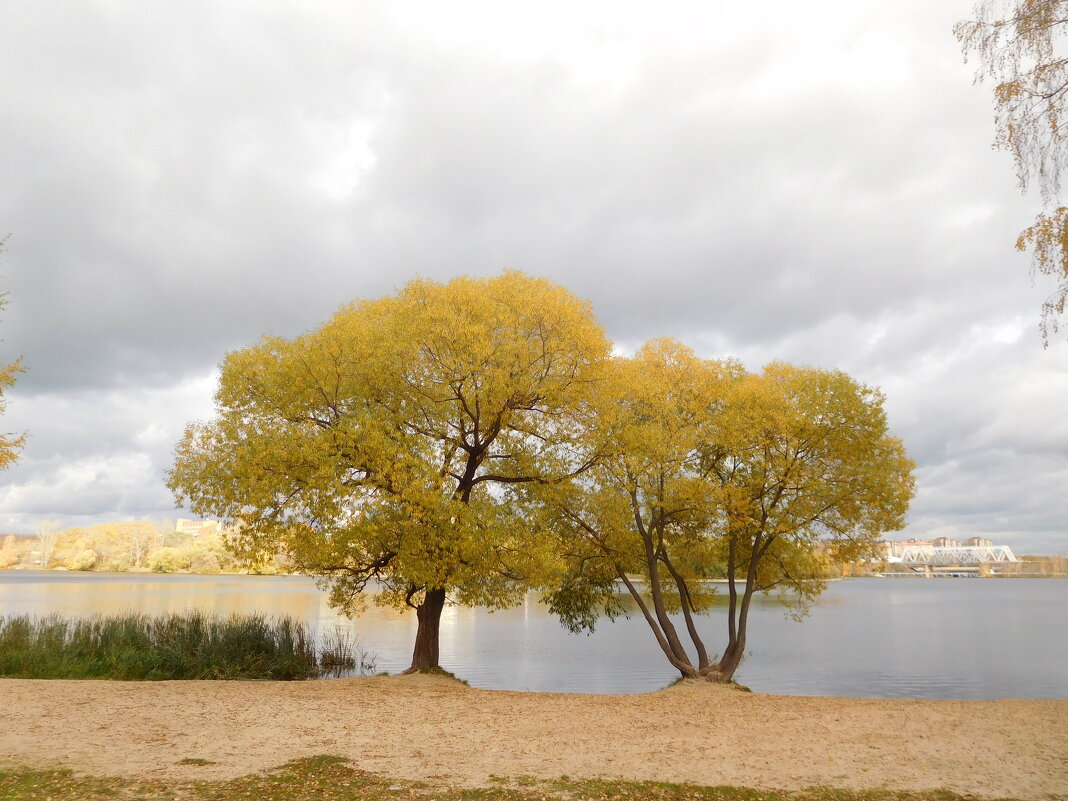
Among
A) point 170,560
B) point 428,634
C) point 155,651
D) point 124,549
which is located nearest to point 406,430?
point 428,634

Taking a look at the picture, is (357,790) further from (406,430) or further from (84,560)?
(84,560)

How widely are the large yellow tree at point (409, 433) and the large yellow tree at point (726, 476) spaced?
1710mm

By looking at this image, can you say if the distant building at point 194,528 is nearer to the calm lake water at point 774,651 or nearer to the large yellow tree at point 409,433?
the calm lake water at point 774,651

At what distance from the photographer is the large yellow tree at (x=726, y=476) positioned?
19922 mm

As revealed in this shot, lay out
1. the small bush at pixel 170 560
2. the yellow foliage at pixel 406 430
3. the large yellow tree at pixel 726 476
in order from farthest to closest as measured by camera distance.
A: 1. the small bush at pixel 170 560
2. the large yellow tree at pixel 726 476
3. the yellow foliage at pixel 406 430

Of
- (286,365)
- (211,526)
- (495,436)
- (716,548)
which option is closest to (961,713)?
(716,548)

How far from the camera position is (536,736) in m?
11.9

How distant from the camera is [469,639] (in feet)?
125

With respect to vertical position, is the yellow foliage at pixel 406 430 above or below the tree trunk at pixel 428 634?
above

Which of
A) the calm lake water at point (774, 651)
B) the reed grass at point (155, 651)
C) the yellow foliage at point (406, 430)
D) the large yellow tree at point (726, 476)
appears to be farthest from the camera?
the calm lake water at point (774, 651)

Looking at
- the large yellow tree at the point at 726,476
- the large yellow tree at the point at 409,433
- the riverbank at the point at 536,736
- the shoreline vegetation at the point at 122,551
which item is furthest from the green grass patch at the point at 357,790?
the shoreline vegetation at the point at 122,551

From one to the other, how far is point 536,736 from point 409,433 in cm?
931

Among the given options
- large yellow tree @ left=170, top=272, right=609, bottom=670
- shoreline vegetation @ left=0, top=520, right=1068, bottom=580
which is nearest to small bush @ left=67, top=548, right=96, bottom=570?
shoreline vegetation @ left=0, top=520, right=1068, bottom=580

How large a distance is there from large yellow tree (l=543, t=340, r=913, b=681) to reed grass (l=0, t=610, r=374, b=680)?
835 cm
